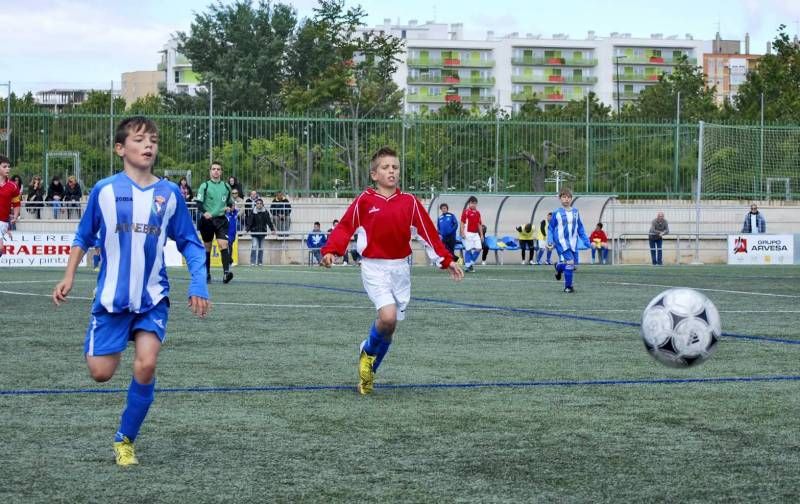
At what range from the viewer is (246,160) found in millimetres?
35844

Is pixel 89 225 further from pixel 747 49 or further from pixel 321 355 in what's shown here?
pixel 747 49

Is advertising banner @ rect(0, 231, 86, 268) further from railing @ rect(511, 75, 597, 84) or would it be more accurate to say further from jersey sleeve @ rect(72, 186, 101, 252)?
railing @ rect(511, 75, 597, 84)

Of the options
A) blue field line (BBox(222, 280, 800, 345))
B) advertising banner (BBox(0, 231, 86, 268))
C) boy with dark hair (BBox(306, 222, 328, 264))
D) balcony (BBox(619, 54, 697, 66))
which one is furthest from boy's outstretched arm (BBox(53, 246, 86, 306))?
balcony (BBox(619, 54, 697, 66))

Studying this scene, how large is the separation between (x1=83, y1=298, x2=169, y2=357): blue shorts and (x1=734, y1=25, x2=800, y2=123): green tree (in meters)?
49.3

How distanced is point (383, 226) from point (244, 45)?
2653 inches

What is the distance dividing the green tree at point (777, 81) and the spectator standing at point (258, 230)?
87.4 feet

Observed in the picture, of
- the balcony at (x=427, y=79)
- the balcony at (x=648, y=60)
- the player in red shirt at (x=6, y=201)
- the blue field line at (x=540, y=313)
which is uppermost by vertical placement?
the balcony at (x=648, y=60)

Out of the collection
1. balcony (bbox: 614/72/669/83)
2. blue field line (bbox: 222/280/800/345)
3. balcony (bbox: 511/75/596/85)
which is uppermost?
balcony (bbox: 614/72/669/83)

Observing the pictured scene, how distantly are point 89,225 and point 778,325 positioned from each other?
9705 mm

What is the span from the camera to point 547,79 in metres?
161

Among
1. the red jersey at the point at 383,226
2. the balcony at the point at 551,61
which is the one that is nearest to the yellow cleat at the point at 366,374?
the red jersey at the point at 383,226

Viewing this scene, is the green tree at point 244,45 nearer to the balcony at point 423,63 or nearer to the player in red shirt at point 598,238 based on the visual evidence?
the player in red shirt at point 598,238

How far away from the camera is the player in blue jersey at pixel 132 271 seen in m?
6.46

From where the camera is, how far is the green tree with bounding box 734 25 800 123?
177 ft
